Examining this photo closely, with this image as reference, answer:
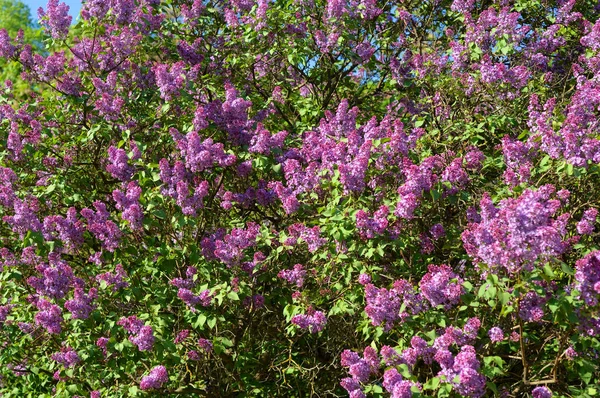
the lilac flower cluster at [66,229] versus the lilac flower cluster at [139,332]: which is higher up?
the lilac flower cluster at [66,229]

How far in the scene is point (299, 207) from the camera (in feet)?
17.3

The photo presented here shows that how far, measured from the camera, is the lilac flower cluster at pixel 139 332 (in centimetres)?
475

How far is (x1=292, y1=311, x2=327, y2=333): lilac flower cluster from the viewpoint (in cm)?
470

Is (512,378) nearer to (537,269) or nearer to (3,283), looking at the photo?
(537,269)

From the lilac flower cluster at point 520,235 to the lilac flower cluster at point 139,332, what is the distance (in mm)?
2143

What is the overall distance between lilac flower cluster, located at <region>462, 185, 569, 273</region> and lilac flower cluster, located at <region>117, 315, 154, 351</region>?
2.14 m

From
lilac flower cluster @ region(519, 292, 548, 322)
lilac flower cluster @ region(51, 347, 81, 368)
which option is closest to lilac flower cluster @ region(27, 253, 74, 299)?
lilac flower cluster @ region(51, 347, 81, 368)

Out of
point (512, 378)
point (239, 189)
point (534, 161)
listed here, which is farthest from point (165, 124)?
point (512, 378)

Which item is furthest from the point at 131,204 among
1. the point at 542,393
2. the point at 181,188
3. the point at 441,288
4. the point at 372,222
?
the point at 542,393

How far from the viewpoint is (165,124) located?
6.08 metres

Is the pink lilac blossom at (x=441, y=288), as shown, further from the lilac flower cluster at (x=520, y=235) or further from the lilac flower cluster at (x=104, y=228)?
the lilac flower cluster at (x=104, y=228)

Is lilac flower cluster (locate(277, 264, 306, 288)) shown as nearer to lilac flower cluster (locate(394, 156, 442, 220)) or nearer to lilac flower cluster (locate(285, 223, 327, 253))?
lilac flower cluster (locate(285, 223, 327, 253))

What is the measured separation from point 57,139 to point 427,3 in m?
3.82

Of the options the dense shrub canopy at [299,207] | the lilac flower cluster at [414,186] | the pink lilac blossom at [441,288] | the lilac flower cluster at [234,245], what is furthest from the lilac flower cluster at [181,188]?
the pink lilac blossom at [441,288]
